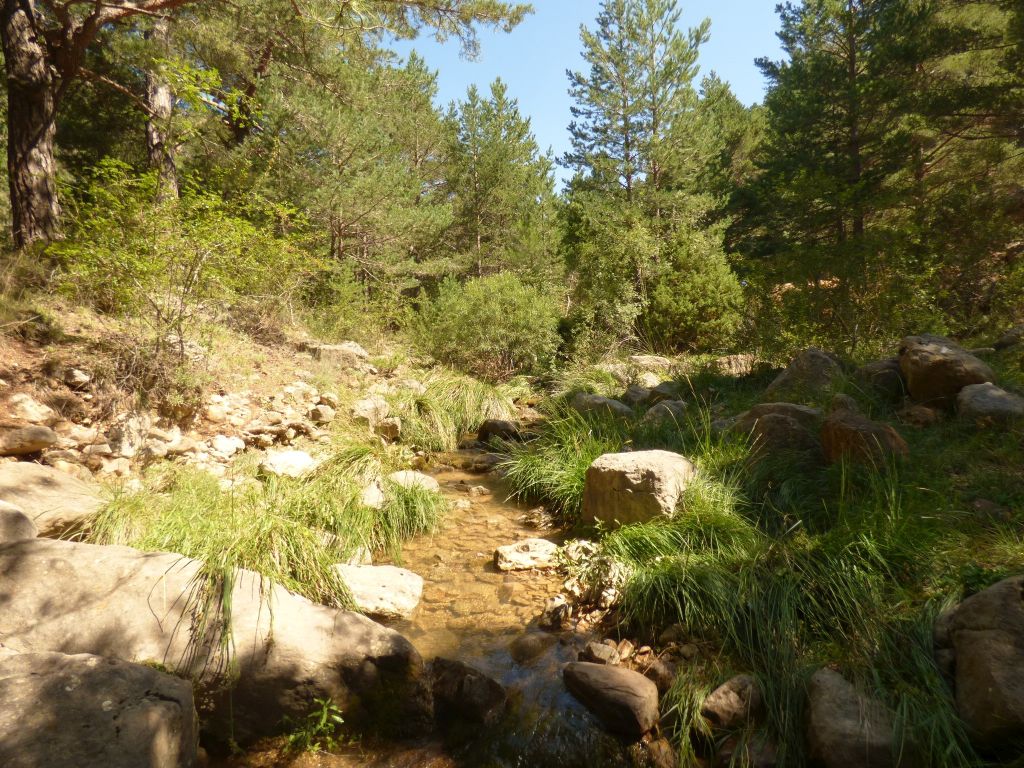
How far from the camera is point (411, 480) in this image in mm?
5027

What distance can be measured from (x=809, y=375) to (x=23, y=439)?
7269mm

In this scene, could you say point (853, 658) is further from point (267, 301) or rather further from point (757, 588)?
point (267, 301)

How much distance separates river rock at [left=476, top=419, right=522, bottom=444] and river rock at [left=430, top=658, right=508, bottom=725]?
176 inches

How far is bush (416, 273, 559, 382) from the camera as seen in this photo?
10219mm

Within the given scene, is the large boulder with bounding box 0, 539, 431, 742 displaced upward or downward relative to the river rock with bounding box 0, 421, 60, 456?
downward

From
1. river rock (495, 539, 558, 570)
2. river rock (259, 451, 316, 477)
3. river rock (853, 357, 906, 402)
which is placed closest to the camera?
river rock (495, 539, 558, 570)

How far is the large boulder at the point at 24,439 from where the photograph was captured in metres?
3.80

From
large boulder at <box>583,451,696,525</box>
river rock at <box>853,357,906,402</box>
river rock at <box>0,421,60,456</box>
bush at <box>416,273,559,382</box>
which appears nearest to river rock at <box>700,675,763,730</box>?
large boulder at <box>583,451,696,525</box>

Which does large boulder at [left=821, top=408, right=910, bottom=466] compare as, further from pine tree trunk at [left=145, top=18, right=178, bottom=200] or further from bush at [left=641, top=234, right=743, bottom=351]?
bush at [left=641, top=234, right=743, bottom=351]

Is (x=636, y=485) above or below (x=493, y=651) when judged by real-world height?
above

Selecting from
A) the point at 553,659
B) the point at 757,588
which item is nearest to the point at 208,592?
the point at 553,659

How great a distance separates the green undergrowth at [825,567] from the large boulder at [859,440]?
10cm

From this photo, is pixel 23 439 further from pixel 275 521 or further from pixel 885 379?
pixel 885 379

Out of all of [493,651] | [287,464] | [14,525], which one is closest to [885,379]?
[493,651]
